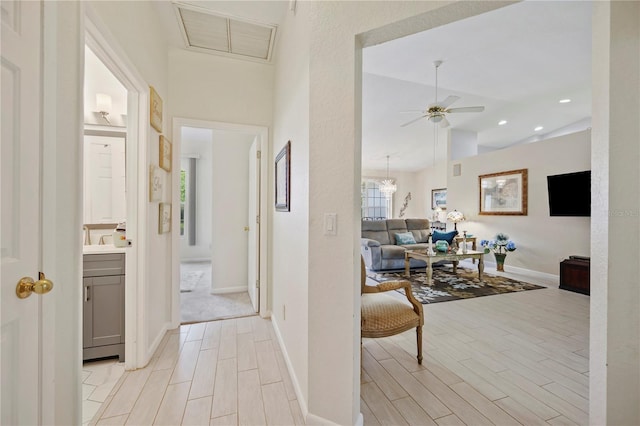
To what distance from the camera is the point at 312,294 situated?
1428 millimetres

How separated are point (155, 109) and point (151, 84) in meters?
0.21

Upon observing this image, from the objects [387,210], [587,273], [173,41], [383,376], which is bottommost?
[383,376]

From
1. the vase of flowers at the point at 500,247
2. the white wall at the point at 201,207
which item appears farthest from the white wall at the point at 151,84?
the vase of flowers at the point at 500,247

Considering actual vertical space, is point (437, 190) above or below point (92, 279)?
above

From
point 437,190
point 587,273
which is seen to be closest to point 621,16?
point 587,273

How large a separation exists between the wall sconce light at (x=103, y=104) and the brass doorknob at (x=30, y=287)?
216cm

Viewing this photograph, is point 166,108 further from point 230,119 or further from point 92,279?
point 92,279

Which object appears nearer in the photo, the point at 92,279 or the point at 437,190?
the point at 92,279

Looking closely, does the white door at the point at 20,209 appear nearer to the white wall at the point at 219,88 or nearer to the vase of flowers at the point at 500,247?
the white wall at the point at 219,88

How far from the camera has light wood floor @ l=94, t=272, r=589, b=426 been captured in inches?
59.6

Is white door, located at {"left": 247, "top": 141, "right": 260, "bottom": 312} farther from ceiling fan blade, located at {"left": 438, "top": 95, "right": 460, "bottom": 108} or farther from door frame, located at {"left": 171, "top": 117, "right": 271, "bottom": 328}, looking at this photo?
ceiling fan blade, located at {"left": 438, "top": 95, "right": 460, "bottom": 108}

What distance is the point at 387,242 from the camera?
18.9 ft

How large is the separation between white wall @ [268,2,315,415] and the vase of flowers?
15.8 feet

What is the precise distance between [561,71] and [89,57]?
6.10m
